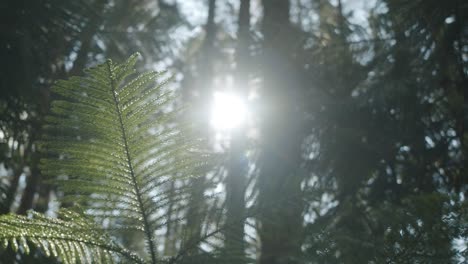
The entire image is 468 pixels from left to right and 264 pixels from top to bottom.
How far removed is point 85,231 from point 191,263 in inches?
14.5

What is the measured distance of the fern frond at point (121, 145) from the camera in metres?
1.37

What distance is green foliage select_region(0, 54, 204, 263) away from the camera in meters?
1.38

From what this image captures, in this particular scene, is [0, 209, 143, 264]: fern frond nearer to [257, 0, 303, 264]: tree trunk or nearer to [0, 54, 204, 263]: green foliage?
[0, 54, 204, 263]: green foliage

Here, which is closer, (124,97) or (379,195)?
(124,97)

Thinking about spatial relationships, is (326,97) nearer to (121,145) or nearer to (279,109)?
(279,109)

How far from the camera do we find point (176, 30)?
7.02 m

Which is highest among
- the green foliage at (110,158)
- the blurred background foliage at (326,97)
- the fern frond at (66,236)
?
the blurred background foliage at (326,97)

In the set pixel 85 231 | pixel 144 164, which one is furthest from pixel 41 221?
pixel 144 164

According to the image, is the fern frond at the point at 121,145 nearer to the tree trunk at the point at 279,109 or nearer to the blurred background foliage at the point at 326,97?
the blurred background foliage at the point at 326,97

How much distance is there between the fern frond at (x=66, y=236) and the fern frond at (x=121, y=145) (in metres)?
0.07

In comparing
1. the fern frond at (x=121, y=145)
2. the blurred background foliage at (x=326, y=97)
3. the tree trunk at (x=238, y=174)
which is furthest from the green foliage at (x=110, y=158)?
the blurred background foliage at (x=326, y=97)

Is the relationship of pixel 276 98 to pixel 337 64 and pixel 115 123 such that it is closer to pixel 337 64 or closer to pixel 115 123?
pixel 337 64

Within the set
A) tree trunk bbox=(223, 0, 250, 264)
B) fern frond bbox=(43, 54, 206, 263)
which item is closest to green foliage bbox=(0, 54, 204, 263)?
fern frond bbox=(43, 54, 206, 263)

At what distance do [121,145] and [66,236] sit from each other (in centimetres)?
35
